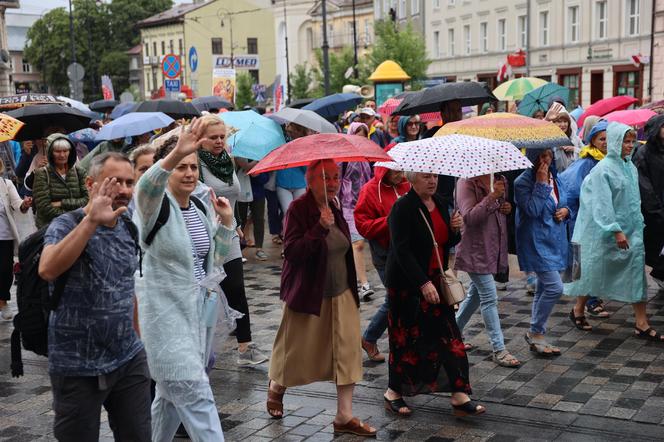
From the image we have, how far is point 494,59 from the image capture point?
185 feet

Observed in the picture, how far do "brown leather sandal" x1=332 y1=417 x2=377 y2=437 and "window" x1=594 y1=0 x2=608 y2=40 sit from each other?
141ft

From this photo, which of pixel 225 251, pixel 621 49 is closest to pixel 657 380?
pixel 225 251

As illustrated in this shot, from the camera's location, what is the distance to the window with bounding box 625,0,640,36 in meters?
43.9

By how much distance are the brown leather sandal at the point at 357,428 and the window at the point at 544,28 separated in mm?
47266

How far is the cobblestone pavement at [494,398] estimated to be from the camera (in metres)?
6.23

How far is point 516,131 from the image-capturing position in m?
7.61

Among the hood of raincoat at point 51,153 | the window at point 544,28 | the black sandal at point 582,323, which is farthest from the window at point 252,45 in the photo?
the black sandal at point 582,323

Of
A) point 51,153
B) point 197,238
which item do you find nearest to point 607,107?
point 51,153

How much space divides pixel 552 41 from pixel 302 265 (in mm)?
46556

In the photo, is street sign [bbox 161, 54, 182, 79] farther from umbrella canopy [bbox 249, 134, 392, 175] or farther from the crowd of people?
umbrella canopy [bbox 249, 134, 392, 175]

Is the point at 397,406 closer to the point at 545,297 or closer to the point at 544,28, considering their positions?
the point at 545,297

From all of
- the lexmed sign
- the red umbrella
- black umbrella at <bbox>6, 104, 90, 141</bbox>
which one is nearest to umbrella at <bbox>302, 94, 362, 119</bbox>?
the red umbrella

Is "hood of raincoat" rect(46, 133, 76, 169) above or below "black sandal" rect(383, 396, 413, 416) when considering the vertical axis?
above

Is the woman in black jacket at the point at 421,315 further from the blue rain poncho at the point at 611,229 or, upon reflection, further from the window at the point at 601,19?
the window at the point at 601,19
